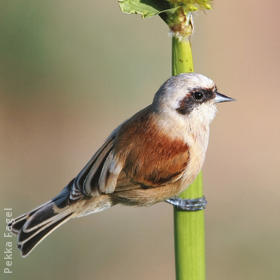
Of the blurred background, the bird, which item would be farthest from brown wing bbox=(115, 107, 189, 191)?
the blurred background

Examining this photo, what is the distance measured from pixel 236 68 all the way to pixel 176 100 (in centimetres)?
360

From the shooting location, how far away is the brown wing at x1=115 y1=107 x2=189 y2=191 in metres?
2.46

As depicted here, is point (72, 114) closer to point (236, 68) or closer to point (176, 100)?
point (236, 68)

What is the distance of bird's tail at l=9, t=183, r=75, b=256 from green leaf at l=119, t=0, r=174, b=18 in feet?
3.30

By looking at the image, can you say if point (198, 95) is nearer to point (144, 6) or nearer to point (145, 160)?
point (145, 160)

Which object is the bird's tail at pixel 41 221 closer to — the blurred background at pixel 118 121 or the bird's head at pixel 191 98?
the bird's head at pixel 191 98

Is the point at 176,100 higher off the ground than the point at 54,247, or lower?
higher

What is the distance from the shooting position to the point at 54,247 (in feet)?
13.8

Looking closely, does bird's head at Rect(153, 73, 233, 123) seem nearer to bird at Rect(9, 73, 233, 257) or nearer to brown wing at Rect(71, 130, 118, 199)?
bird at Rect(9, 73, 233, 257)

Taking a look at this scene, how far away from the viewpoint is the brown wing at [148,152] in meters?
2.46

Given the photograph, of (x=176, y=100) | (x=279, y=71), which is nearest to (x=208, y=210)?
(x=279, y=71)

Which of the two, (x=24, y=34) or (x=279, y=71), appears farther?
(x=279, y=71)

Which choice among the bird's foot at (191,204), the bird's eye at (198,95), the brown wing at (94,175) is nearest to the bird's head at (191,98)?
the bird's eye at (198,95)

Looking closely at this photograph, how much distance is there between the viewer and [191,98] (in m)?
2.34
